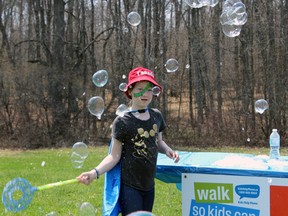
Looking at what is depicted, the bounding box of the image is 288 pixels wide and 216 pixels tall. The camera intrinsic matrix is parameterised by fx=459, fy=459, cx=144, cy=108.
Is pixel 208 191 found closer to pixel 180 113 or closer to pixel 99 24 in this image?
pixel 180 113

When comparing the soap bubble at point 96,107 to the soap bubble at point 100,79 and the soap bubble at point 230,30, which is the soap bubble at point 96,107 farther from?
the soap bubble at point 230,30

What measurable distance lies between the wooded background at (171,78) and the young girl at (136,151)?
12.4 m

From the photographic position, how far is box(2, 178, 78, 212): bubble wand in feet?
9.96

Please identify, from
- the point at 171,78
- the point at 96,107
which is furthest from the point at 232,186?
the point at 171,78

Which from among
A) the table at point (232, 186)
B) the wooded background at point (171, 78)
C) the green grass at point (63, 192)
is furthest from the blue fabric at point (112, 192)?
the wooded background at point (171, 78)

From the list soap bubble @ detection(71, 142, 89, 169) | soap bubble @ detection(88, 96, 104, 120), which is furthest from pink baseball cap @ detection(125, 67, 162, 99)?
soap bubble @ detection(88, 96, 104, 120)

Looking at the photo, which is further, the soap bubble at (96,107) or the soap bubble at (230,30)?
the soap bubble at (230,30)

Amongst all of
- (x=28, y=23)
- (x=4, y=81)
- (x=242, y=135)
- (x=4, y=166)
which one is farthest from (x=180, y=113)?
(x=28, y=23)

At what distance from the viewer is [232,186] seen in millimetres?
3607

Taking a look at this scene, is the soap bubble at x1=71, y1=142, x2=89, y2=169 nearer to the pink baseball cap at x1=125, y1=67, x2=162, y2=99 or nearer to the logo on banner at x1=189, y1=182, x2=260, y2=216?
the logo on banner at x1=189, y1=182, x2=260, y2=216

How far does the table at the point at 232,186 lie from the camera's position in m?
3.49

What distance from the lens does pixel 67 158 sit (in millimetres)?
11375

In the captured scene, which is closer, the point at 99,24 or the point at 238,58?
the point at 238,58

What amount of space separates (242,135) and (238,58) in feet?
10.5
